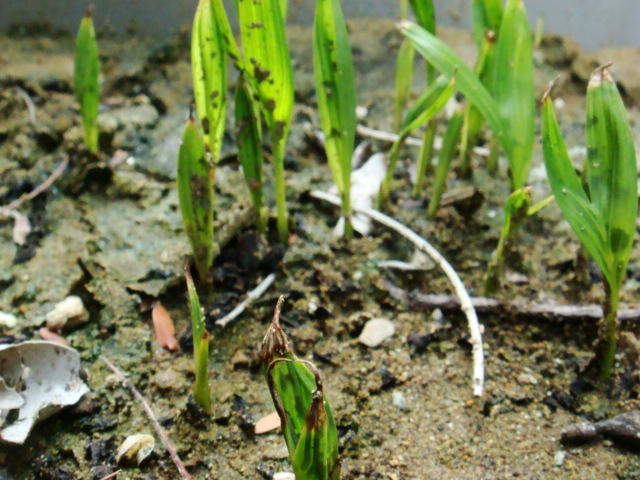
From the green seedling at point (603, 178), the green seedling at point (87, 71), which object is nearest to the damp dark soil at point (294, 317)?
the green seedling at point (87, 71)

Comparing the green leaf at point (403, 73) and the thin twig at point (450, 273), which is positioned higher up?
the green leaf at point (403, 73)

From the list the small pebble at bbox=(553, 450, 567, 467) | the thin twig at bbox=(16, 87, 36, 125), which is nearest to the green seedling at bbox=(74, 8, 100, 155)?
the thin twig at bbox=(16, 87, 36, 125)

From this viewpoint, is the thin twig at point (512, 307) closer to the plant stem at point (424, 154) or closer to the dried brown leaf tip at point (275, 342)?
the plant stem at point (424, 154)

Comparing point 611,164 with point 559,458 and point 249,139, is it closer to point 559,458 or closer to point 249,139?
point 559,458

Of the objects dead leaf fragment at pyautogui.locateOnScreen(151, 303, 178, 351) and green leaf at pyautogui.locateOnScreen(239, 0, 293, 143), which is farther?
dead leaf fragment at pyautogui.locateOnScreen(151, 303, 178, 351)

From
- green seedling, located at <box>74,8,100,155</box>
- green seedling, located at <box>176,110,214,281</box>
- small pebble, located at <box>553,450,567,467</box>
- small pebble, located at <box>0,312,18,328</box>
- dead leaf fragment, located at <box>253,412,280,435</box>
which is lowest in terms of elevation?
small pebble, located at <box>553,450,567,467</box>

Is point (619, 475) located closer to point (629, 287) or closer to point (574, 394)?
point (574, 394)

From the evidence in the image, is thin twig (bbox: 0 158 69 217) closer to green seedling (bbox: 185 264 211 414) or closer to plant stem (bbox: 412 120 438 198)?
green seedling (bbox: 185 264 211 414)
